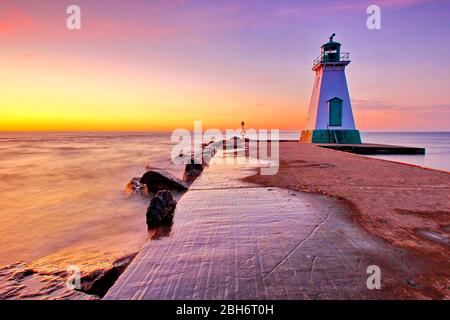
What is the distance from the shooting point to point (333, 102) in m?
23.4

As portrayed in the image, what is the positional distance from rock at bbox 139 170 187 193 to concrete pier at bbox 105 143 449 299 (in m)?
3.04

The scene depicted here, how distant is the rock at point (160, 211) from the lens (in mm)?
3400

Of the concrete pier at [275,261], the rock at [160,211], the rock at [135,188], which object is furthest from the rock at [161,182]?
the concrete pier at [275,261]

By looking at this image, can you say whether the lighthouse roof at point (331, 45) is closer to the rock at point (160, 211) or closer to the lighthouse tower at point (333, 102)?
the lighthouse tower at point (333, 102)

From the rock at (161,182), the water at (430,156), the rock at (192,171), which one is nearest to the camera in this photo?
the rock at (161,182)

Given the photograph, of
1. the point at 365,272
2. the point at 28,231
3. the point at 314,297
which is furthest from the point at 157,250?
the point at 28,231

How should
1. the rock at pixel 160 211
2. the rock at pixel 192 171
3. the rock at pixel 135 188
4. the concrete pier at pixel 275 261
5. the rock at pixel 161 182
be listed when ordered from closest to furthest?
the concrete pier at pixel 275 261, the rock at pixel 160 211, the rock at pixel 161 182, the rock at pixel 135 188, the rock at pixel 192 171

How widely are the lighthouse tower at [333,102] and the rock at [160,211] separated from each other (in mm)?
23296

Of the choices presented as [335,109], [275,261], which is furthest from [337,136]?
[275,261]

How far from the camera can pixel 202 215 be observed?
137 inches

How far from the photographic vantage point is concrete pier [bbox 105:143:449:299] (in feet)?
5.62

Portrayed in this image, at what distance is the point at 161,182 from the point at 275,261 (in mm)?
5115

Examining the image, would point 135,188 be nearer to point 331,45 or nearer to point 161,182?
point 161,182
